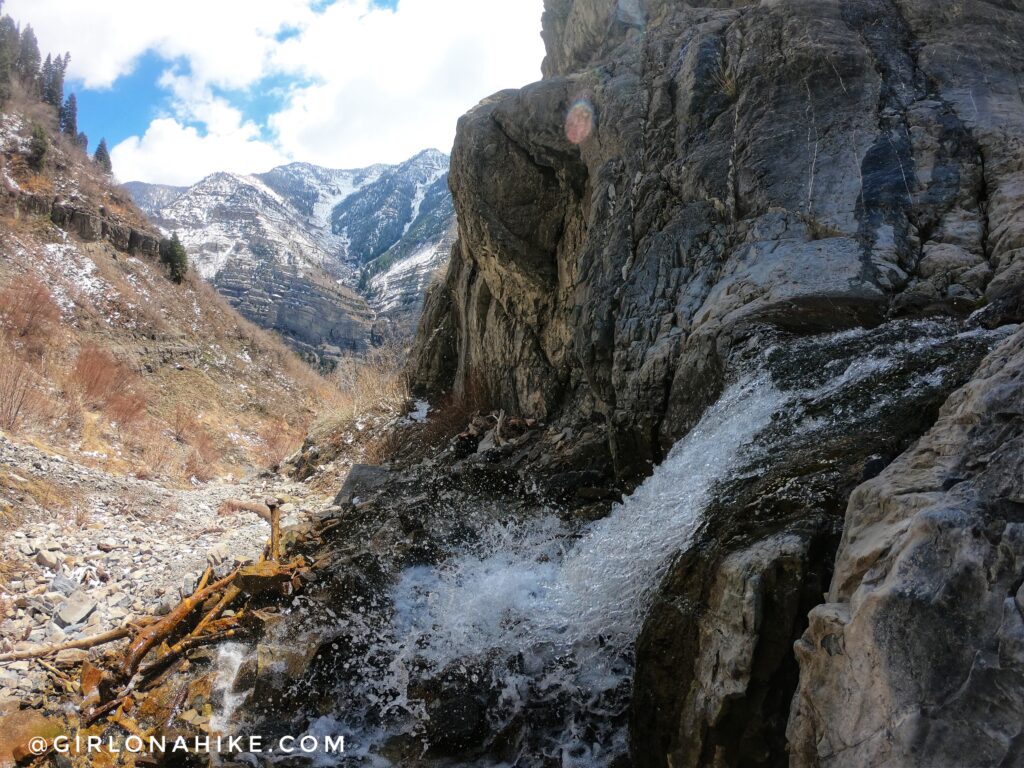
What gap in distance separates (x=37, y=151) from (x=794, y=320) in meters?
43.4

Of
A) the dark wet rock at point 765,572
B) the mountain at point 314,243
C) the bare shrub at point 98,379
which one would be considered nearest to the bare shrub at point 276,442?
the bare shrub at point 98,379

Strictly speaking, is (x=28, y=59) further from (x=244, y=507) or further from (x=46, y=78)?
(x=244, y=507)

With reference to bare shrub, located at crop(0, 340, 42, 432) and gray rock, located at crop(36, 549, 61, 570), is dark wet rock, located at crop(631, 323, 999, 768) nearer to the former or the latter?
gray rock, located at crop(36, 549, 61, 570)

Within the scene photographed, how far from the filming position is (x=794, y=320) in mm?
4461

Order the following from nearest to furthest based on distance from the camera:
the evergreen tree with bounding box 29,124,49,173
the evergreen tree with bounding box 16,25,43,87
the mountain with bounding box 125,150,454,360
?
the evergreen tree with bounding box 29,124,49,173, the evergreen tree with bounding box 16,25,43,87, the mountain with bounding box 125,150,454,360

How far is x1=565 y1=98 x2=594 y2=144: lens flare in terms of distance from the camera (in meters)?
7.79

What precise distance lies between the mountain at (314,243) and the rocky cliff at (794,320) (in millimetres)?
52020

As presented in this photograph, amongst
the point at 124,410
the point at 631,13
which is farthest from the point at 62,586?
the point at 631,13

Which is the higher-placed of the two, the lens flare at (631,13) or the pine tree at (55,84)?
the pine tree at (55,84)

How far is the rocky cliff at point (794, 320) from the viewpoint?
5.51ft

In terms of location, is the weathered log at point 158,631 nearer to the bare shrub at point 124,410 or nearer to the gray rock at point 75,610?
the gray rock at point 75,610

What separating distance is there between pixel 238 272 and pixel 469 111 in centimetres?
11038

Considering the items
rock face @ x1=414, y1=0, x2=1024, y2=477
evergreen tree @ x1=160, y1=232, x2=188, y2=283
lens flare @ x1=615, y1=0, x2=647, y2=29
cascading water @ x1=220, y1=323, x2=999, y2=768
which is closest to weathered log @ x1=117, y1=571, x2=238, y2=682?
cascading water @ x1=220, y1=323, x2=999, y2=768

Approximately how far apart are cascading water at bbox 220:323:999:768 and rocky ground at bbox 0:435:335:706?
5.87 ft
